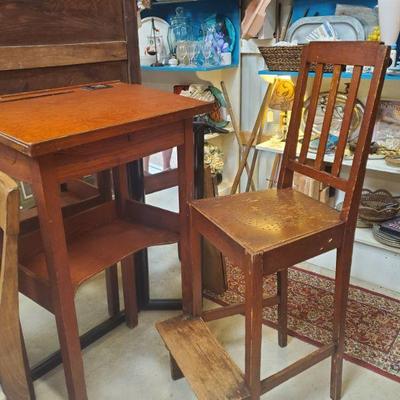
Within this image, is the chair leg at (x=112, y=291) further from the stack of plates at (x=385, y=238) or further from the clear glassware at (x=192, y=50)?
the clear glassware at (x=192, y=50)

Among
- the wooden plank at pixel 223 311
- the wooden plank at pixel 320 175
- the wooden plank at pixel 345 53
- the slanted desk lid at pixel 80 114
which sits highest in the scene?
the wooden plank at pixel 345 53

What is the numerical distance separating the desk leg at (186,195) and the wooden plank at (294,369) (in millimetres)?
412

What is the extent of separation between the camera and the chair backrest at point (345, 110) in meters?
1.22

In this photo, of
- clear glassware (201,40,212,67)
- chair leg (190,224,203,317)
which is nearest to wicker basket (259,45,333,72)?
clear glassware (201,40,212,67)

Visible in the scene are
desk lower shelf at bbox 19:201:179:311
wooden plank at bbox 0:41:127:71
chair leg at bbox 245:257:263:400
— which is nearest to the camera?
chair leg at bbox 245:257:263:400

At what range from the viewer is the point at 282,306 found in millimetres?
1738

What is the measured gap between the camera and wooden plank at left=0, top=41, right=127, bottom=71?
1.42 meters

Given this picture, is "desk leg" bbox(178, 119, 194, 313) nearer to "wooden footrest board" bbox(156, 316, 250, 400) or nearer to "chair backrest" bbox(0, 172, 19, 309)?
"wooden footrest board" bbox(156, 316, 250, 400)

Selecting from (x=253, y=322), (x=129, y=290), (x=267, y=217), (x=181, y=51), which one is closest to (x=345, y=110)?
(x=267, y=217)

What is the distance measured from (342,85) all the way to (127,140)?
1.61 m

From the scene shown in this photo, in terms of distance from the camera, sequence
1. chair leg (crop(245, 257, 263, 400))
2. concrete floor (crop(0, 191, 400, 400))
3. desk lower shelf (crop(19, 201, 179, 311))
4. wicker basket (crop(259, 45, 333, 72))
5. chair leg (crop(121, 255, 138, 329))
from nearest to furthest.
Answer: chair leg (crop(245, 257, 263, 400))
desk lower shelf (crop(19, 201, 179, 311))
concrete floor (crop(0, 191, 400, 400))
chair leg (crop(121, 255, 138, 329))
wicker basket (crop(259, 45, 333, 72))

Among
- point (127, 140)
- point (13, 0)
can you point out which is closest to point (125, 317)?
point (127, 140)

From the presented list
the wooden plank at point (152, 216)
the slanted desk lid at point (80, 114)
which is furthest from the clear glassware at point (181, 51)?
the wooden plank at point (152, 216)

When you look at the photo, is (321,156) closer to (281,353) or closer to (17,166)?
(281,353)
